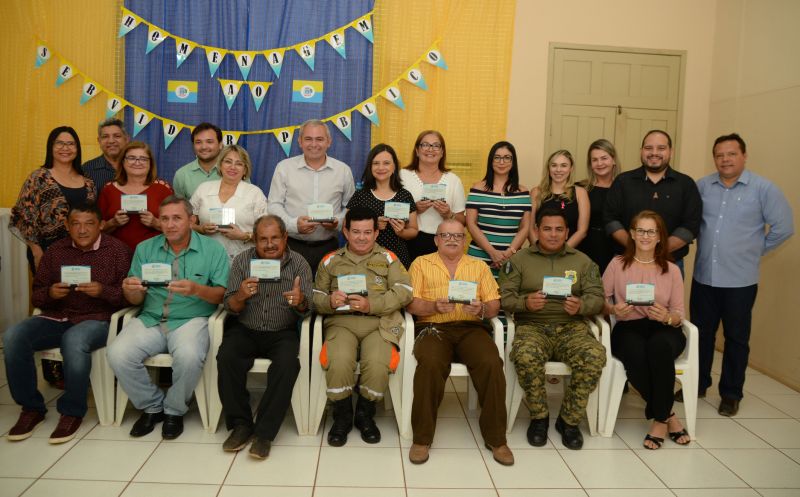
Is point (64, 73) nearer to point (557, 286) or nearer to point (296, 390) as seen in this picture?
point (296, 390)

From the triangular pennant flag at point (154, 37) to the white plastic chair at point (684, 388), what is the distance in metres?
3.65

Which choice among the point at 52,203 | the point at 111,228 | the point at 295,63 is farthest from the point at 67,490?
the point at 295,63

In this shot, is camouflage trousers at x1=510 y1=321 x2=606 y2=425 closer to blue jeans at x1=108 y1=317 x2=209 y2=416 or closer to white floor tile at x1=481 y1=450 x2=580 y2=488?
white floor tile at x1=481 y1=450 x2=580 y2=488

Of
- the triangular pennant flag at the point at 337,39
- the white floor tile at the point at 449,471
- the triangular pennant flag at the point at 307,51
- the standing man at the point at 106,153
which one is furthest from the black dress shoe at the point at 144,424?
the triangular pennant flag at the point at 337,39

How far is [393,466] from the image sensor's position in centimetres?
265

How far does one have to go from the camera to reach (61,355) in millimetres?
2992

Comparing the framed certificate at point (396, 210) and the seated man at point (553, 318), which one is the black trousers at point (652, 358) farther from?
the framed certificate at point (396, 210)

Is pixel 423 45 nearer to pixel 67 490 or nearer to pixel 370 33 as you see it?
pixel 370 33

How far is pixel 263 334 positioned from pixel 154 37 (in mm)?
2476

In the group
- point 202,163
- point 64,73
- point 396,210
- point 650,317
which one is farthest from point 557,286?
point 64,73

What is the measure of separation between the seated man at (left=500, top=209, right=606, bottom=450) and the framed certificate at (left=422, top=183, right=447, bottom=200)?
58 centimetres

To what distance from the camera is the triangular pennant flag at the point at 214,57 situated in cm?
414

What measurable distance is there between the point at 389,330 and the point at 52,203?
6.83 ft

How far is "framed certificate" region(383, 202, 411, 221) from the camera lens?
3.31 meters
